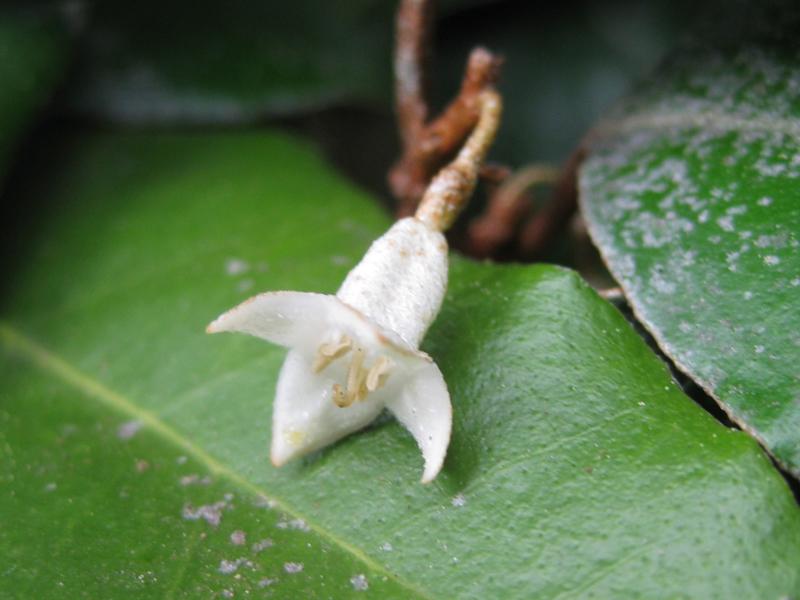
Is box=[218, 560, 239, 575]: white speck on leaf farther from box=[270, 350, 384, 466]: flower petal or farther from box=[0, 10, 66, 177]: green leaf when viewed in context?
box=[0, 10, 66, 177]: green leaf

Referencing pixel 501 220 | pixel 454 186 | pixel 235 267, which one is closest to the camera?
pixel 454 186

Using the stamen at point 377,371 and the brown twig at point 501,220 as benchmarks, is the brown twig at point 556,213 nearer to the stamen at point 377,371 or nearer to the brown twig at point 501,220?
the brown twig at point 501,220

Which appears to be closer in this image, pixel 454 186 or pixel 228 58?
pixel 454 186

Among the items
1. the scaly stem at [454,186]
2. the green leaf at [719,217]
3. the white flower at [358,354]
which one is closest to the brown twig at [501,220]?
the green leaf at [719,217]

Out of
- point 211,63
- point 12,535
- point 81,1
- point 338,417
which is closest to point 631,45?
point 211,63

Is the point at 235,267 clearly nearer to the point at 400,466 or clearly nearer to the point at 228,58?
the point at 400,466

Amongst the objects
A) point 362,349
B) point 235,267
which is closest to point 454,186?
point 362,349

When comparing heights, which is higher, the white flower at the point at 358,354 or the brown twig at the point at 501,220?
the white flower at the point at 358,354
